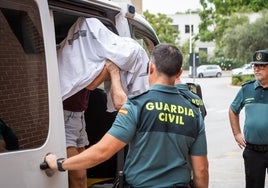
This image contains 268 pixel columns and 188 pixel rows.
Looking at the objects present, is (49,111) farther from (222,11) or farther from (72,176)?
(222,11)

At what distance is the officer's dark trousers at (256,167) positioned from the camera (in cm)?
479

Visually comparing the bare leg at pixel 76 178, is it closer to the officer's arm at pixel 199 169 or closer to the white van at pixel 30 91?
the white van at pixel 30 91

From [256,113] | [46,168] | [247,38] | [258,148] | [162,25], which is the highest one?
[162,25]

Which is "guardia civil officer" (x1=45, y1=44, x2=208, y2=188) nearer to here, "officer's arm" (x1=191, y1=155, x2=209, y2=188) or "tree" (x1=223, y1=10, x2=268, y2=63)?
"officer's arm" (x1=191, y1=155, x2=209, y2=188)

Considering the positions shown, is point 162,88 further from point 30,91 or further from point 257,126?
point 257,126

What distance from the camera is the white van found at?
2.19 metres

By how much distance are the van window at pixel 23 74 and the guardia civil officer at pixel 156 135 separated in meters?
0.18

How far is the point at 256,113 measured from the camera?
4867mm

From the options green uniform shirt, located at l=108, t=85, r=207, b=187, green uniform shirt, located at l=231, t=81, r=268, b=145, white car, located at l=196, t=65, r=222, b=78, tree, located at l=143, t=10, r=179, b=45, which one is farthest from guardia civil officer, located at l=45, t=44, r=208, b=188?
tree, located at l=143, t=10, r=179, b=45

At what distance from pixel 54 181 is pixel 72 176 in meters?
0.48

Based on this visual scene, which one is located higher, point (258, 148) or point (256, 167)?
point (258, 148)

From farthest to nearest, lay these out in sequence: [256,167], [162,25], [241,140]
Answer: [162,25]
[241,140]
[256,167]

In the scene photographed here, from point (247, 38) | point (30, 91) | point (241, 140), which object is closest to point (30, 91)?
point (30, 91)

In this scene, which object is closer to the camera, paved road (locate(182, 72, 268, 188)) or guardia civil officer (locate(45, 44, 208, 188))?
guardia civil officer (locate(45, 44, 208, 188))
